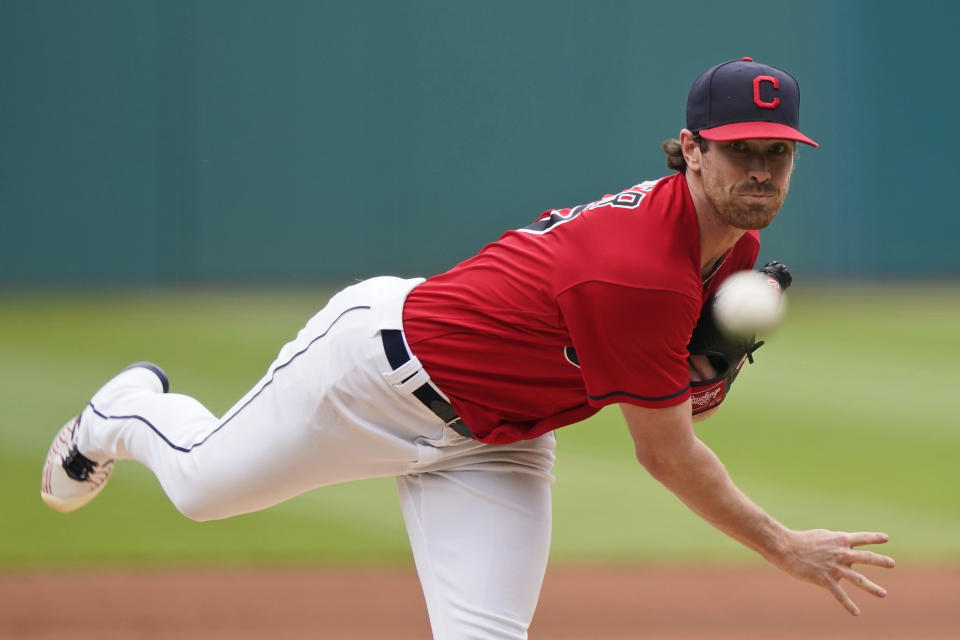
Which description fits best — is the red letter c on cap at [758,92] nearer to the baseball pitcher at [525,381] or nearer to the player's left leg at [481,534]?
the baseball pitcher at [525,381]

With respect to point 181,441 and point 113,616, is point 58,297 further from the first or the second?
point 181,441

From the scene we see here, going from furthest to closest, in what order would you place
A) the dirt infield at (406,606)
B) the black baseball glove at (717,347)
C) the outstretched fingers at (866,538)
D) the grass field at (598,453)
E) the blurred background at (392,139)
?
the blurred background at (392,139) → the grass field at (598,453) → the dirt infield at (406,606) → the black baseball glove at (717,347) → the outstretched fingers at (866,538)

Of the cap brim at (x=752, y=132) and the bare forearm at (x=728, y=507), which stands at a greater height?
the cap brim at (x=752, y=132)

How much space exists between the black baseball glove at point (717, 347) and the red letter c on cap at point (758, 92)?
52 cm

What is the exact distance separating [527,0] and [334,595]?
28.6ft

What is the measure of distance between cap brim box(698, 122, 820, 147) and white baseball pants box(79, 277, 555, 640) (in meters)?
0.96

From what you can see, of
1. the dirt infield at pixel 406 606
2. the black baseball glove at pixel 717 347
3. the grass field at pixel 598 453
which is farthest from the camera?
the grass field at pixel 598 453

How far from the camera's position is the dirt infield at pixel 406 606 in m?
5.27

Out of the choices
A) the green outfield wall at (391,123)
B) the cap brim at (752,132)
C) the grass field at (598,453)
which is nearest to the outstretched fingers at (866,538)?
the cap brim at (752,132)

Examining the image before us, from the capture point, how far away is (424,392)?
11.1 ft

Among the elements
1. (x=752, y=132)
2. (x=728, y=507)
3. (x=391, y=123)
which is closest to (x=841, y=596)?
(x=728, y=507)

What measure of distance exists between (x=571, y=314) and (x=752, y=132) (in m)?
0.58

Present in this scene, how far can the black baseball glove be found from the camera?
329 centimetres

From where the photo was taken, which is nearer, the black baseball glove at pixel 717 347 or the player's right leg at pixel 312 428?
the black baseball glove at pixel 717 347
